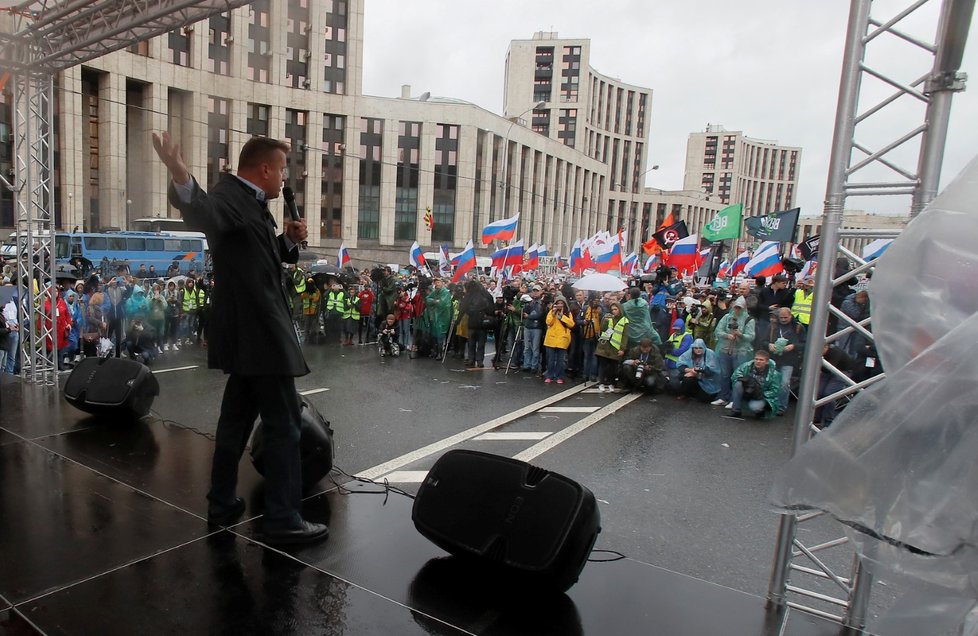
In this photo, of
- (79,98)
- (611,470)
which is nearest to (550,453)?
(611,470)

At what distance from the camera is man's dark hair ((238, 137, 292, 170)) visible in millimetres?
2773

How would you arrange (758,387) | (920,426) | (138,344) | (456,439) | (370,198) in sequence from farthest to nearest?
1. (370,198)
2. (138,344)
3. (758,387)
4. (456,439)
5. (920,426)

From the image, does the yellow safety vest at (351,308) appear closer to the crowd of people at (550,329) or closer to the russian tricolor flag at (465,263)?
the crowd of people at (550,329)

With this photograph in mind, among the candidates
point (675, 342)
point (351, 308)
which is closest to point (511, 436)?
point (675, 342)

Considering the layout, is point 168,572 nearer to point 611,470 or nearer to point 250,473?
point 250,473

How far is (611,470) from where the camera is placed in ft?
18.2

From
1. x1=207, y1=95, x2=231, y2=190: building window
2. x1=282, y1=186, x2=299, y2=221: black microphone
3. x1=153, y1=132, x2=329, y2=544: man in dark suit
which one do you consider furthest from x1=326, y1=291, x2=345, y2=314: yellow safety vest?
x1=153, y1=132, x2=329, y2=544: man in dark suit

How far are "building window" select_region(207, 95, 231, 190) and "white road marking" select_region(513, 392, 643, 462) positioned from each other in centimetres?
372

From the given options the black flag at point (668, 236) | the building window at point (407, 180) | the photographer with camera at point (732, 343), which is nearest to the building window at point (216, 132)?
the photographer with camera at point (732, 343)

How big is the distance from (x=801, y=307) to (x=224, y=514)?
917cm

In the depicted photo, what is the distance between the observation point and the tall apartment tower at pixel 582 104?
320ft

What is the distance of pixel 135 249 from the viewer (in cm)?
2941

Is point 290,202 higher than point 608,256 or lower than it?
higher

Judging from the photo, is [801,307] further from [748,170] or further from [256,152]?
[748,170]
